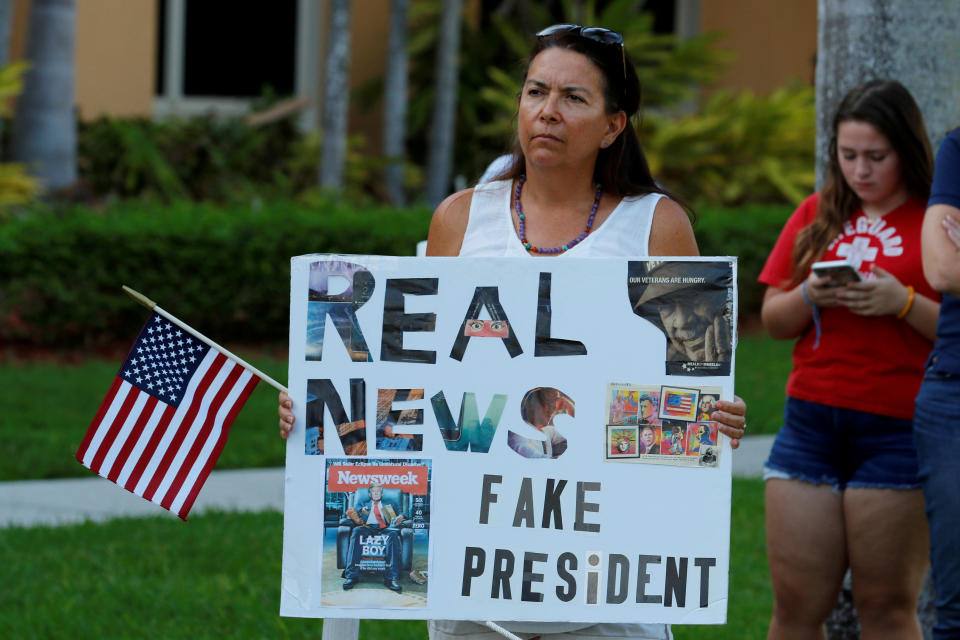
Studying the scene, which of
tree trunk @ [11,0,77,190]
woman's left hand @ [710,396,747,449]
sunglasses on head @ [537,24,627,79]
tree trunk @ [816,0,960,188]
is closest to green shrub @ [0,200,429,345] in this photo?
tree trunk @ [11,0,77,190]

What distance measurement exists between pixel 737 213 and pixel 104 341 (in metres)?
6.84

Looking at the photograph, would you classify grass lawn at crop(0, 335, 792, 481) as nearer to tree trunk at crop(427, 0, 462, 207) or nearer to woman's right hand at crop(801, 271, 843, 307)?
tree trunk at crop(427, 0, 462, 207)

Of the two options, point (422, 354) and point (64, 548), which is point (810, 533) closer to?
point (422, 354)

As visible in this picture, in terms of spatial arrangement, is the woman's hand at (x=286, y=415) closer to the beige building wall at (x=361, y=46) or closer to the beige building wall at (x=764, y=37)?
the beige building wall at (x=361, y=46)

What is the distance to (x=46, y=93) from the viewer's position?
1320 cm

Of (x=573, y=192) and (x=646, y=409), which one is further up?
(x=573, y=192)

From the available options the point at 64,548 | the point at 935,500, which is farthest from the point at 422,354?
the point at 64,548

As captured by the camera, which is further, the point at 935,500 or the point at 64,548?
the point at 64,548

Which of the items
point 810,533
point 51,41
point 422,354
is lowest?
point 810,533

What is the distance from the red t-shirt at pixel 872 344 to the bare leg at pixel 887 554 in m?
0.25

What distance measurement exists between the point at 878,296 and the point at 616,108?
41.6 inches

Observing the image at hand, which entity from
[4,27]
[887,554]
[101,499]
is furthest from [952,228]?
[4,27]

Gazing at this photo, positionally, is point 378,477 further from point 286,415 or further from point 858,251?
point 858,251

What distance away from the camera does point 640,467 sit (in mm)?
2998
